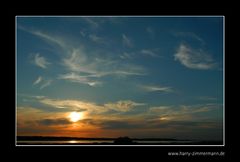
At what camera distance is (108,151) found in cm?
505

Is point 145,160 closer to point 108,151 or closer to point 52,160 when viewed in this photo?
point 108,151

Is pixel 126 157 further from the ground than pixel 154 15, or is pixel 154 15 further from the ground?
pixel 154 15

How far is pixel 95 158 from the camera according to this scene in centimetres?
505
